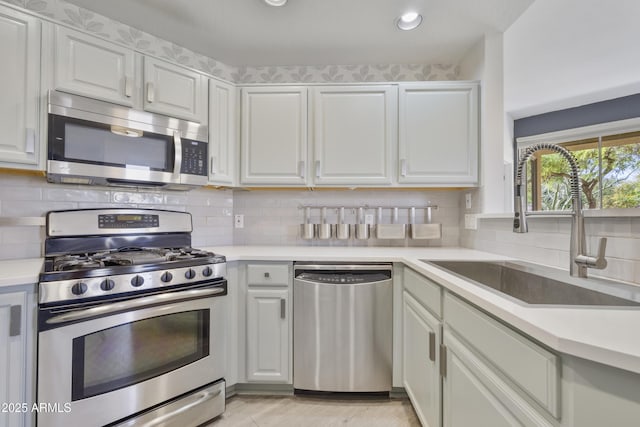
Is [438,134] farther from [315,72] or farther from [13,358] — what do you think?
[13,358]

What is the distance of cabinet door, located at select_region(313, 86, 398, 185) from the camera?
2.20 m

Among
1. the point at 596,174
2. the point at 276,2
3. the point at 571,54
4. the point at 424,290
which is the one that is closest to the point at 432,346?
the point at 424,290

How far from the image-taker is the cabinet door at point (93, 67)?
1.57 meters

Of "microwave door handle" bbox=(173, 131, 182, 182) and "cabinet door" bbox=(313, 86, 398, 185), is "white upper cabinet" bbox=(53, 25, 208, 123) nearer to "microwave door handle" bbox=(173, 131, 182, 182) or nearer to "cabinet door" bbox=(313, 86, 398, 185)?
"microwave door handle" bbox=(173, 131, 182, 182)

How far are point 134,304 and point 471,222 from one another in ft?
7.12

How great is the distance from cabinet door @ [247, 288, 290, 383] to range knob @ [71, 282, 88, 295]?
2.87 feet

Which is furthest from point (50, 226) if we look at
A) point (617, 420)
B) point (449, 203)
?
point (449, 203)

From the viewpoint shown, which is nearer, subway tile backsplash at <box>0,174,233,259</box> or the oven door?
the oven door

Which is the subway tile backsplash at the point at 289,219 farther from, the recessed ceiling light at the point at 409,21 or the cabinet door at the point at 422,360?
the recessed ceiling light at the point at 409,21

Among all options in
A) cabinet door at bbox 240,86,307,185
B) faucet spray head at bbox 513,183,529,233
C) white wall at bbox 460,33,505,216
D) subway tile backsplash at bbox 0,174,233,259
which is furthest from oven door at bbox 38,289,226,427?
white wall at bbox 460,33,505,216

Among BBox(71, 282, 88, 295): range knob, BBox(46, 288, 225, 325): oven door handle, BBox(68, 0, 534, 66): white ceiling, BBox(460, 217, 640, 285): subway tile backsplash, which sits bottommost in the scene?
BBox(46, 288, 225, 325): oven door handle

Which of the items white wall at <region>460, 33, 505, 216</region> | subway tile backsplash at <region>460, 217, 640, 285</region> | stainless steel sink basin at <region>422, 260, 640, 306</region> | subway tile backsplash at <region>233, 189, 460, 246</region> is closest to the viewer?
stainless steel sink basin at <region>422, 260, 640, 306</region>

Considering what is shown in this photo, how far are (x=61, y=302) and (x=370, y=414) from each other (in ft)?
5.43

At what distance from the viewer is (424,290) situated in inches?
58.3
